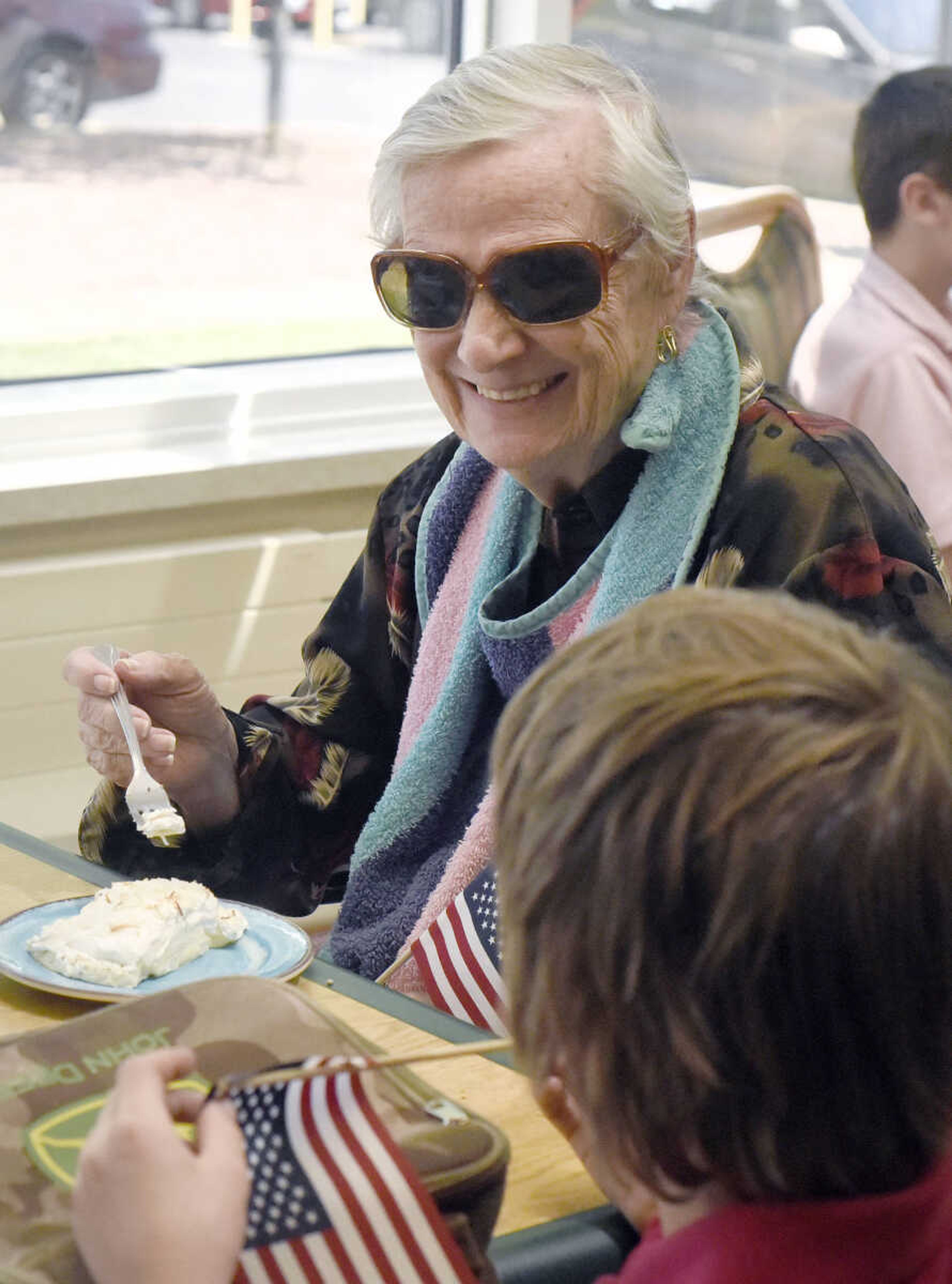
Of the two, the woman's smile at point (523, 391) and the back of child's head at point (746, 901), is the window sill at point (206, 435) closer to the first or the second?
the woman's smile at point (523, 391)

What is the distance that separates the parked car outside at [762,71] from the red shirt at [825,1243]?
9.39 ft

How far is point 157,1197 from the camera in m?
0.84

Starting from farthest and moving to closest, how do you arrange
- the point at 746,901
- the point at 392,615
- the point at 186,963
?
the point at 392,615
the point at 186,963
the point at 746,901

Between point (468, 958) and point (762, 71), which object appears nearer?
point (468, 958)

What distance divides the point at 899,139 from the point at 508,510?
1.40 meters

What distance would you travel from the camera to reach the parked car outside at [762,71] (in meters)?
3.45

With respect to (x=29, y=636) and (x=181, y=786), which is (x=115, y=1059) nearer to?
(x=181, y=786)

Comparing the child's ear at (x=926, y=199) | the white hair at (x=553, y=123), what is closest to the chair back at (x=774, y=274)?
the child's ear at (x=926, y=199)

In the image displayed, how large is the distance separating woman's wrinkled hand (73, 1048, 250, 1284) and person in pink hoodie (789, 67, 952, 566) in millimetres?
1885

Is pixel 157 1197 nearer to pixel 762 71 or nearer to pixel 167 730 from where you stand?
pixel 167 730

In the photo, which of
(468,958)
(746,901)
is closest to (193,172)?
(468,958)

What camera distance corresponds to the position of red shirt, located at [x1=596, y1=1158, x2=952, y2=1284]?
0.78 metres

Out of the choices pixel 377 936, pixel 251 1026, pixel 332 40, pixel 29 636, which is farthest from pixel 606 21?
pixel 251 1026

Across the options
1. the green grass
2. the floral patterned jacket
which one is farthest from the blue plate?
the green grass
